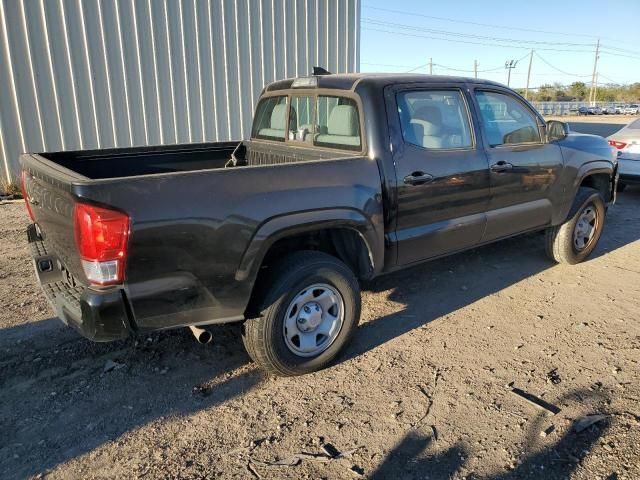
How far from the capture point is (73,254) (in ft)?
8.73

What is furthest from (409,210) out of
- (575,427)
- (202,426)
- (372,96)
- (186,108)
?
(186,108)

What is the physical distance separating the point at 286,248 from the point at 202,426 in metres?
1.21

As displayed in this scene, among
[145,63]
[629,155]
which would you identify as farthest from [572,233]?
[145,63]

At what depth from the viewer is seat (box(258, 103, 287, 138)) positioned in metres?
4.36

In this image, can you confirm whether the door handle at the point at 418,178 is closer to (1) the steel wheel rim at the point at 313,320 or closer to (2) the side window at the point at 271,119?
(1) the steel wheel rim at the point at 313,320

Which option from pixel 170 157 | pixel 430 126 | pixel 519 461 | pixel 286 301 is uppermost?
pixel 430 126

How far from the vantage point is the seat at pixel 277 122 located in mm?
4363

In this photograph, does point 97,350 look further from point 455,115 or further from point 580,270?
point 580,270

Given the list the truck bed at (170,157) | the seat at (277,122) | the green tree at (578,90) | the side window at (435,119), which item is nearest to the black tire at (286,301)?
the truck bed at (170,157)

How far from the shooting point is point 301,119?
4.16m

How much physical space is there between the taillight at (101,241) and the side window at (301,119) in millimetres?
1957

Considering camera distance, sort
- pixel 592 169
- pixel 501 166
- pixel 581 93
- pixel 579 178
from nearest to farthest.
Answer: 1. pixel 501 166
2. pixel 579 178
3. pixel 592 169
4. pixel 581 93

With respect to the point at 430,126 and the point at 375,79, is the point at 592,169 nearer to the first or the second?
the point at 430,126

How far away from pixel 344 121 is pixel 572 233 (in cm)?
305
